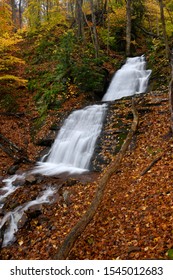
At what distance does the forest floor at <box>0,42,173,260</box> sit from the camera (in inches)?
208

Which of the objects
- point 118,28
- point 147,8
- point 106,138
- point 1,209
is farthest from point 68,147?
point 147,8

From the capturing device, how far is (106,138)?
11133mm

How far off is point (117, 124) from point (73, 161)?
112 inches

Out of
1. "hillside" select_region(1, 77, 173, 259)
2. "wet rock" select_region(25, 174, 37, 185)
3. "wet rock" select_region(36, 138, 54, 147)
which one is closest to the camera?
"hillside" select_region(1, 77, 173, 259)

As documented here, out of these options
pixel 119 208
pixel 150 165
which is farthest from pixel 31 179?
pixel 150 165

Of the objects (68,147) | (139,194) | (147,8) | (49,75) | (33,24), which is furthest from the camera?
(33,24)

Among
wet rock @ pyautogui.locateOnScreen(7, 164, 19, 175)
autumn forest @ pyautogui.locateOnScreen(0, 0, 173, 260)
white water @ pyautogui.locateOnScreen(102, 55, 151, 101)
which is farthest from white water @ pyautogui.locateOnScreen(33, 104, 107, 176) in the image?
white water @ pyautogui.locateOnScreen(102, 55, 151, 101)

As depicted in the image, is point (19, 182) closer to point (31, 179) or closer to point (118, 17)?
point (31, 179)

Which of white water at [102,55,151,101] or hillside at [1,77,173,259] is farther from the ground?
white water at [102,55,151,101]

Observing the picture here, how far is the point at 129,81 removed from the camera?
56.2 feet

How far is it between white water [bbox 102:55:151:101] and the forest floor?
511 centimetres

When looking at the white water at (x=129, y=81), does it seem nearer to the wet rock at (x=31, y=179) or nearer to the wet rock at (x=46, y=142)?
the wet rock at (x=46, y=142)

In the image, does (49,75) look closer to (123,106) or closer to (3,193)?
(123,106)

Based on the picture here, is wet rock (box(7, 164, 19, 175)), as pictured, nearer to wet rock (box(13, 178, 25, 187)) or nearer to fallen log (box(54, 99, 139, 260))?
wet rock (box(13, 178, 25, 187))
